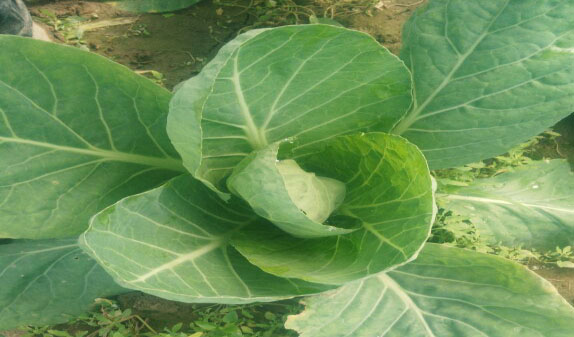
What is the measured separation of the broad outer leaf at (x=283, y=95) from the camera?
1.24 metres

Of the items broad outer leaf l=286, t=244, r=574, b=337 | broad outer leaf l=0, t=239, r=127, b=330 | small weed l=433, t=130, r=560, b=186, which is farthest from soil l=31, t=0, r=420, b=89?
broad outer leaf l=286, t=244, r=574, b=337

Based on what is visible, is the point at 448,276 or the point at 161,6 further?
the point at 161,6

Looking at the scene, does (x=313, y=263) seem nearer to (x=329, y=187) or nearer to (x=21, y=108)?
(x=329, y=187)

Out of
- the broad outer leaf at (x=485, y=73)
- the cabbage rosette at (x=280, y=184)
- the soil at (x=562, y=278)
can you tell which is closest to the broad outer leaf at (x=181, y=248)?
the cabbage rosette at (x=280, y=184)

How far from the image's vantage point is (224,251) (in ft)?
4.95

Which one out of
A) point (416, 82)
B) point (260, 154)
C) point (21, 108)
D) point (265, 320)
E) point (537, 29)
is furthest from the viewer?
point (265, 320)

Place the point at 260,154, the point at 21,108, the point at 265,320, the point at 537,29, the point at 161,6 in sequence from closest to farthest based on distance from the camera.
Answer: the point at 260,154
the point at 21,108
the point at 537,29
the point at 265,320
the point at 161,6

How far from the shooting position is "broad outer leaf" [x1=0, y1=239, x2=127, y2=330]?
179 cm

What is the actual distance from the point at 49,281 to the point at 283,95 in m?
0.97

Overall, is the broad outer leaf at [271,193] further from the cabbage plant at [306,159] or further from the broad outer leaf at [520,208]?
the broad outer leaf at [520,208]

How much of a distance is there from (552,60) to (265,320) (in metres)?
1.14

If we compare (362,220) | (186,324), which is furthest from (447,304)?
(186,324)

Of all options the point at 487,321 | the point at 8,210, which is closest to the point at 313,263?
the point at 487,321

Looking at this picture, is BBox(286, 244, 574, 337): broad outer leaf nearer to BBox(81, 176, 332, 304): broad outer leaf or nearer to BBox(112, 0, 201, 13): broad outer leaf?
BBox(81, 176, 332, 304): broad outer leaf
